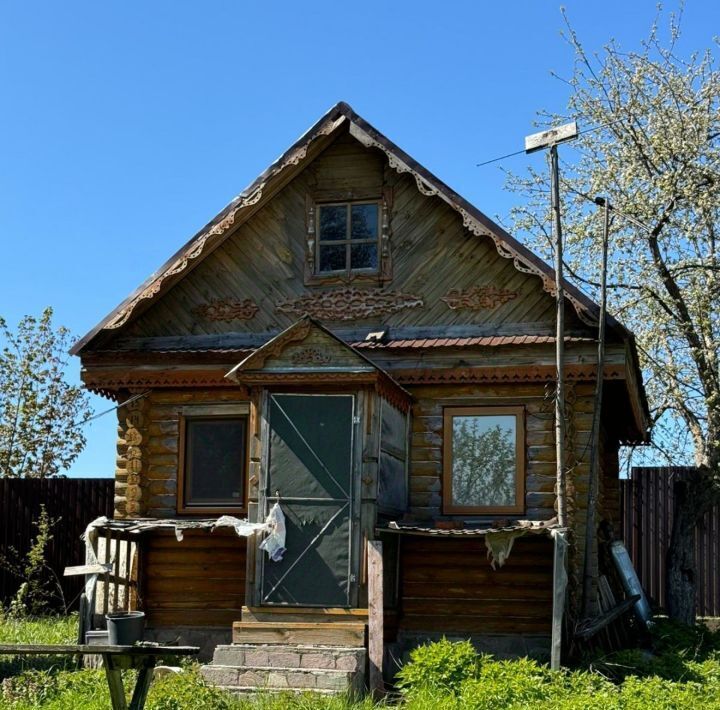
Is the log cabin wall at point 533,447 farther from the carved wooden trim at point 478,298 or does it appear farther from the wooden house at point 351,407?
the carved wooden trim at point 478,298

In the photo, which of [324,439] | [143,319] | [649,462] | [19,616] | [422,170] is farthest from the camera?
[649,462]

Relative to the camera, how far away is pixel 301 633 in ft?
44.0

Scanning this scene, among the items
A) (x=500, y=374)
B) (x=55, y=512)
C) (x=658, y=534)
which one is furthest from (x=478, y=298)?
(x=55, y=512)

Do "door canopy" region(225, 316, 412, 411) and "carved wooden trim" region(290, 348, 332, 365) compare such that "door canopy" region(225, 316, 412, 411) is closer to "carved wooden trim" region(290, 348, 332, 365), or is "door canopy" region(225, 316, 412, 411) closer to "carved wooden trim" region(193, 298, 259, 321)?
"carved wooden trim" region(290, 348, 332, 365)

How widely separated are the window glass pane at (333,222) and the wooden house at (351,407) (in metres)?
0.03

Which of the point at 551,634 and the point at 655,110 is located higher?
the point at 655,110

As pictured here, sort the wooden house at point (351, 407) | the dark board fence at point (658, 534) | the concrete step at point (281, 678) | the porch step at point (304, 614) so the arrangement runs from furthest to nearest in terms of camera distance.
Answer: the dark board fence at point (658, 534) < the wooden house at point (351, 407) < the porch step at point (304, 614) < the concrete step at point (281, 678)

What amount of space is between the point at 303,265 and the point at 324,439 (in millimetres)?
3088

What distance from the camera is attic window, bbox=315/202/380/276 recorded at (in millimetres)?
15891

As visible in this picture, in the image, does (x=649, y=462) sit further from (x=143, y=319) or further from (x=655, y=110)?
(x=143, y=319)

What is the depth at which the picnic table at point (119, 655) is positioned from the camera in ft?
32.1

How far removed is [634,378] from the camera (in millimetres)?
15969

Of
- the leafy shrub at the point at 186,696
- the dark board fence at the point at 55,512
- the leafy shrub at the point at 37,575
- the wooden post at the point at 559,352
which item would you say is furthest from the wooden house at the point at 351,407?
the dark board fence at the point at 55,512

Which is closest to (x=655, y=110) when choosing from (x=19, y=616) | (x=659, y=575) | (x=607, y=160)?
(x=607, y=160)
